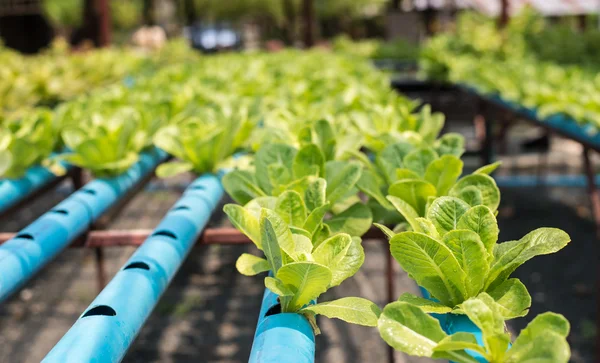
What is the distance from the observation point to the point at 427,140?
2.39 m

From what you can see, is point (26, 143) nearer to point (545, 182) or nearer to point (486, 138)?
point (486, 138)

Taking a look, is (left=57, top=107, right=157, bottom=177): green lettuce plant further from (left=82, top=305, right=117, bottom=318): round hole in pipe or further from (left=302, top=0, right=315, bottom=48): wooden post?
(left=302, top=0, right=315, bottom=48): wooden post

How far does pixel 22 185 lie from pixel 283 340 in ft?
5.34

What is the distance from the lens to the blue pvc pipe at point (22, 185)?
226cm

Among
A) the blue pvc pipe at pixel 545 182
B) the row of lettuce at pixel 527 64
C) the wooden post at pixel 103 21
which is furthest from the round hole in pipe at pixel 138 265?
the wooden post at pixel 103 21

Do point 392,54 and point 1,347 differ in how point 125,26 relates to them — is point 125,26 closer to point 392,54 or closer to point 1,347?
point 392,54

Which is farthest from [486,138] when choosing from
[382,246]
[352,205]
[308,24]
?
[308,24]

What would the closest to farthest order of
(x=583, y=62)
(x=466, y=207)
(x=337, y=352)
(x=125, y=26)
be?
(x=466, y=207) < (x=337, y=352) < (x=583, y=62) < (x=125, y=26)

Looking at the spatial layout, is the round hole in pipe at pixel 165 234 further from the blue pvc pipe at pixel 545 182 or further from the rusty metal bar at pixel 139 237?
the blue pvc pipe at pixel 545 182

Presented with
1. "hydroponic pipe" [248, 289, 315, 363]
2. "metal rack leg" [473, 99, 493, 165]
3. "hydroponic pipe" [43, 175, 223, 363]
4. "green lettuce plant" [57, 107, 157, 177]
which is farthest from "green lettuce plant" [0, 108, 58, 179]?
"metal rack leg" [473, 99, 493, 165]

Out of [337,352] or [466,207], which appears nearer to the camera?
[466,207]

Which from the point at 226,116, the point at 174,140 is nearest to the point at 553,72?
the point at 226,116

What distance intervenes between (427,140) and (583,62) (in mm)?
6156

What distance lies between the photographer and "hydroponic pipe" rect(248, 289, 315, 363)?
42.9 inches
